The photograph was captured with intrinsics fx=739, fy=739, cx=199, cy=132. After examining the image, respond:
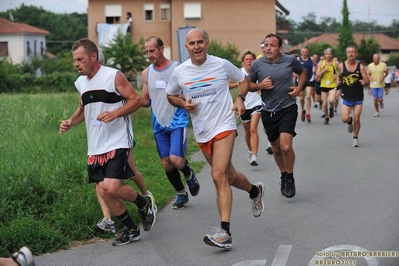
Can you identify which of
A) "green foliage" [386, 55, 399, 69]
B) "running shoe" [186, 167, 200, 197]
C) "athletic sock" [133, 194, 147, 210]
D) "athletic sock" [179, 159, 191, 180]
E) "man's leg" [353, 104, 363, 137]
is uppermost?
"green foliage" [386, 55, 399, 69]

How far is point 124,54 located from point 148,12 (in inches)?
343

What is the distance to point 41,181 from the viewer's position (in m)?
8.98

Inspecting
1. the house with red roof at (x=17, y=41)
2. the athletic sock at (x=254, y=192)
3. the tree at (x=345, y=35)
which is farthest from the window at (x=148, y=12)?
the athletic sock at (x=254, y=192)

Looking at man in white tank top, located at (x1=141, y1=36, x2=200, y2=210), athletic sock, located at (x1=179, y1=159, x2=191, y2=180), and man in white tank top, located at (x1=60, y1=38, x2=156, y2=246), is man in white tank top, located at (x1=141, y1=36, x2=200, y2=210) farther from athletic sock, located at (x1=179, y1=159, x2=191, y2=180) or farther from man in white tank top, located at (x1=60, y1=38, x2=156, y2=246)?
man in white tank top, located at (x1=60, y1=38, x2=156, y2=246)

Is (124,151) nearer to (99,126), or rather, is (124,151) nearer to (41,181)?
(99,126)

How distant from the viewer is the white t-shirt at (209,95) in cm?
751

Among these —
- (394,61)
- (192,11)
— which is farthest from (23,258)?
(394,61)

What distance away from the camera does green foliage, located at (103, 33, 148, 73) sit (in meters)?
64.7

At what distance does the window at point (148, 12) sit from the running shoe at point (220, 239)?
65894 mm

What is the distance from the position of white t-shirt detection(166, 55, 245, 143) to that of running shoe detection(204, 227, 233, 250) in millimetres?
1054

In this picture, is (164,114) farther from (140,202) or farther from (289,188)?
(289,188)

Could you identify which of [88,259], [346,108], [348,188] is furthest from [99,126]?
[346,108]

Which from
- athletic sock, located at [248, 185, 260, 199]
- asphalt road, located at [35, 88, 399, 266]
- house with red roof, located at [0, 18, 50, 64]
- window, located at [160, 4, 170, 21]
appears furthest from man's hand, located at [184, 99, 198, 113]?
house with red roof, located at [0, 18, 50, 64]

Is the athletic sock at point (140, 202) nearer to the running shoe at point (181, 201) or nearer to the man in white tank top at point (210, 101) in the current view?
the man in white tank top at point (210, 101)
